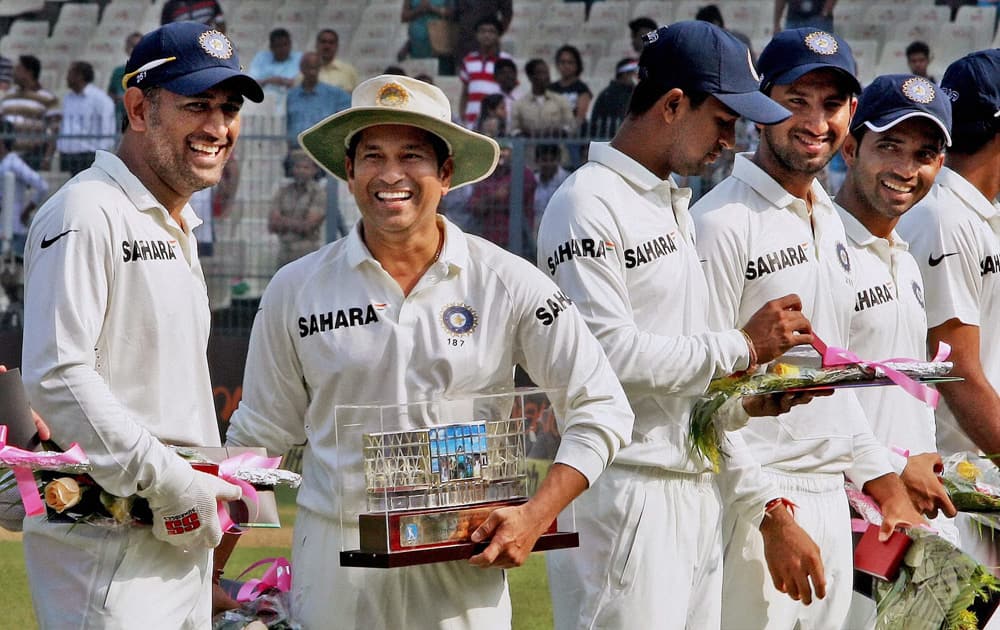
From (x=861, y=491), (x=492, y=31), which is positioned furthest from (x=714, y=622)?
(x=492, y=31)

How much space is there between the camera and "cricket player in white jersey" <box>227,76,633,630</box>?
142 inches

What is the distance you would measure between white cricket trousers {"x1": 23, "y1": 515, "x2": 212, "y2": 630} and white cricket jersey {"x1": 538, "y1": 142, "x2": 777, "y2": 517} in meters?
1.31

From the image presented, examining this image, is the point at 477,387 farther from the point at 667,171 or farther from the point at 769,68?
the point at 769,68

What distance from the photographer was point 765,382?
4434 mm

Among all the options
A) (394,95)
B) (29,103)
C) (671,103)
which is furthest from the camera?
(29,103)

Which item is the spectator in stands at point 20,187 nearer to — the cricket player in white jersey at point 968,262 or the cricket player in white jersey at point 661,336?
the cricket player in white jersey at point 968,262

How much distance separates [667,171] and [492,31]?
439 inches

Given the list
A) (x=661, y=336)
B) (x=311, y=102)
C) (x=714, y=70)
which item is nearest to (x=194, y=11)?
(x=311, y=102)

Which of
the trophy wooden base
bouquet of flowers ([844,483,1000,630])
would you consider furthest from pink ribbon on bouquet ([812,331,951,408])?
the trophy wooden base

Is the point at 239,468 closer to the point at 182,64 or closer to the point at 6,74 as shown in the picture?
the point at 182,64

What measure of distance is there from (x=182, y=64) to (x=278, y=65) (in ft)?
37.9

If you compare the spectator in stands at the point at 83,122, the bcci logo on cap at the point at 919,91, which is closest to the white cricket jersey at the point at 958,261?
the bcci logo on cap at the point at 919,91

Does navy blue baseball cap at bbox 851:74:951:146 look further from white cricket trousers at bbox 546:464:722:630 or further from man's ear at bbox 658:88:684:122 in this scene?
white cricket trousers at bbox 546:464:722:630

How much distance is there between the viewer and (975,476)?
532 centimetres
